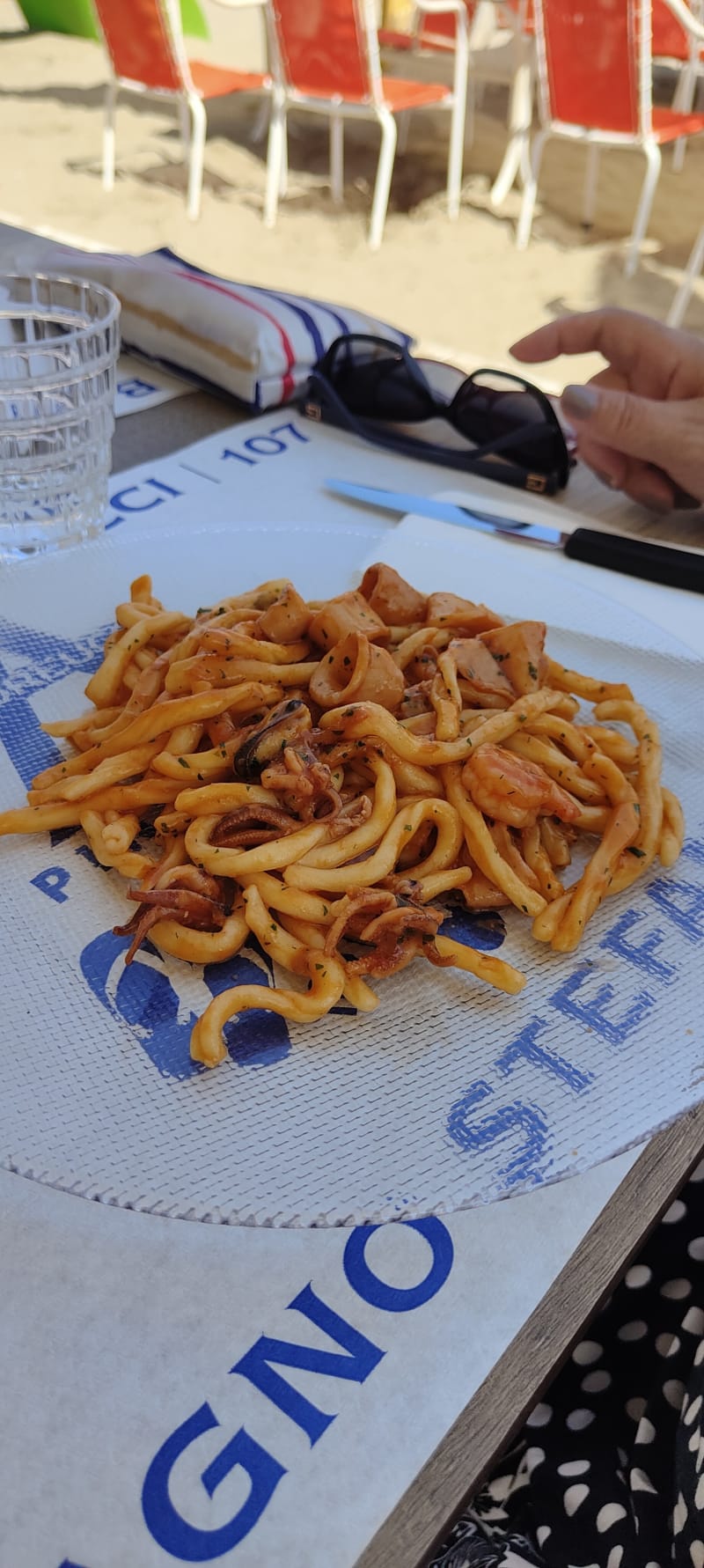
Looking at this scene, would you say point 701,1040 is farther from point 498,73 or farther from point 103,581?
point 498,73

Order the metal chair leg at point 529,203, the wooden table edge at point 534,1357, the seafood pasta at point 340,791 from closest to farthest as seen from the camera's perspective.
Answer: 1. the wooden table edge at point 534,1357
2. the seafood pasta at point 340,791
3. the metal chair leg at point 529,203

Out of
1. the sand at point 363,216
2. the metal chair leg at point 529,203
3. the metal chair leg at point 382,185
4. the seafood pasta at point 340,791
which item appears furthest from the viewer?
the metal chair leg at point 529,203

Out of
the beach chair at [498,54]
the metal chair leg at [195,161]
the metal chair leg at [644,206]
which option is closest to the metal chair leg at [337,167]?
the metal chair leg at [195,161]

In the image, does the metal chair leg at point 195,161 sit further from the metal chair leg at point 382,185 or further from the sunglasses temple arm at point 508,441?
the sunglasses temple arm at point 508,441

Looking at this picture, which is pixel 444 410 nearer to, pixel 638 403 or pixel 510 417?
pixel 510 417

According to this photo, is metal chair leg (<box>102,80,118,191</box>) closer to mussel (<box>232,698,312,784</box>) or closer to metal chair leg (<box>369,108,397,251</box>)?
Answer: metal chair leg (<box>369,108,397,251</box>)

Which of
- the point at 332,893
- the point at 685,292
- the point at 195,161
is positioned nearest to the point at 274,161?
the point at 195,161

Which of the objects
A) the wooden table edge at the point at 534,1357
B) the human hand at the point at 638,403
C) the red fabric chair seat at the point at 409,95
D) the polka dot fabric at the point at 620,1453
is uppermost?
the red fabric chair seat at the point at 409,95
